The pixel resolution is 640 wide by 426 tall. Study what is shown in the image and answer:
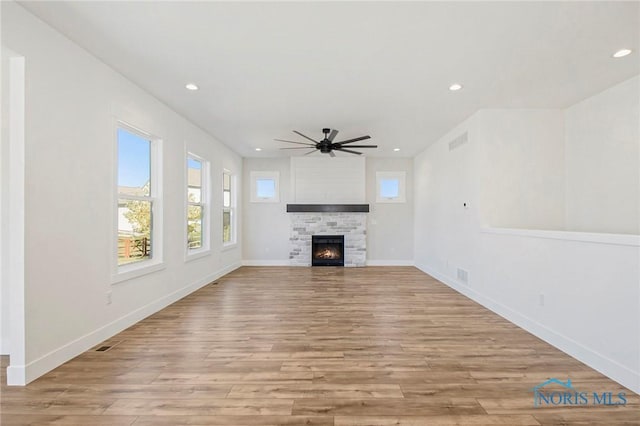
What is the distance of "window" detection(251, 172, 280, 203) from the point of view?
722cm

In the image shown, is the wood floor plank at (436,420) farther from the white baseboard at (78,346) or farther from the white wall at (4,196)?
the white wall at (4,196)

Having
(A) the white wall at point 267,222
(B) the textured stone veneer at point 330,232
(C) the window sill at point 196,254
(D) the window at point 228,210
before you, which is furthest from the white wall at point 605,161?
(D) the window at point 228,210

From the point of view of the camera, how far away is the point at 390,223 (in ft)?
23.7

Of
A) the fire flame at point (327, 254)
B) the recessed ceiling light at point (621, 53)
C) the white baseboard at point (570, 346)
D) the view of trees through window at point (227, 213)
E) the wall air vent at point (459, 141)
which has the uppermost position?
the recessed ceiling light at point (621, 53)

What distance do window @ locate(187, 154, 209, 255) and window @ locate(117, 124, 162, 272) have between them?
2.99 feet

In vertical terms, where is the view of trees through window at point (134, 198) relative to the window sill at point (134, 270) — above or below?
above

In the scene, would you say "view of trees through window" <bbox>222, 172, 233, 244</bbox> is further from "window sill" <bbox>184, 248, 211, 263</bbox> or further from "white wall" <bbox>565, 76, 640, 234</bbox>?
"white wall" <bbox>565, 76, 640, 234</bbox>

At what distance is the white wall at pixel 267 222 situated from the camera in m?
7.21

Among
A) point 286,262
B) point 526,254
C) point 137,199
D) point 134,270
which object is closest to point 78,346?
point 134,270

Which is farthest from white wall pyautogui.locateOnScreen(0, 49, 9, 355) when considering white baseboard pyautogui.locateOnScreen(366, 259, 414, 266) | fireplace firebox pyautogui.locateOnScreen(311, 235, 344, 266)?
white baseboard pyautogui.locateOnScreen(366, 259, 414, 266)

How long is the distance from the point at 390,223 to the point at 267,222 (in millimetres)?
3215

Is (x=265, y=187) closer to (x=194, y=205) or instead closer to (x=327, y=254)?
(x=327, y=254)

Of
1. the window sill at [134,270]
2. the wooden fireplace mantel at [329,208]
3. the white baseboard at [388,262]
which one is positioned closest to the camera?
the window sill at [134,270]

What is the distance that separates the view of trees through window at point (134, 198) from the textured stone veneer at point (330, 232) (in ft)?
12.4
